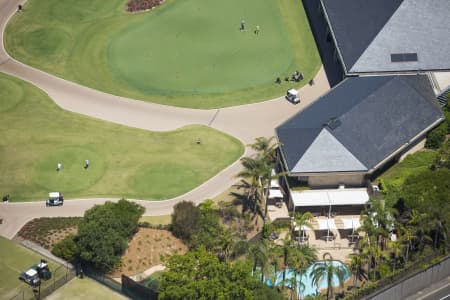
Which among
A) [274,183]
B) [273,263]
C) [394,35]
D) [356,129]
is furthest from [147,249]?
[394,35]

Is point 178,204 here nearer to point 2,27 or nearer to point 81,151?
point 81,151

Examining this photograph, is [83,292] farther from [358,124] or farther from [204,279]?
[358,124]

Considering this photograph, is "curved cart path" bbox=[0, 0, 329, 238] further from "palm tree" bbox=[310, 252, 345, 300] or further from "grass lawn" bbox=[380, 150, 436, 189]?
"palm tree" bbox=[310, 252, 345, 300]

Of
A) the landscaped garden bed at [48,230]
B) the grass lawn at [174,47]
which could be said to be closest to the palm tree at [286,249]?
the landscaped garden bed at [48,230]

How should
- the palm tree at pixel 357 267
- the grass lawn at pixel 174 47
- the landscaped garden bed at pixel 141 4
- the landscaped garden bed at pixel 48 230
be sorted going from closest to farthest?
the palm tree at pixel 357 267 → the landscaped garden bed at pixel 48 230 → the grass lawn at pixel 174 47 → the landscaped garden bed at pixel 141 4

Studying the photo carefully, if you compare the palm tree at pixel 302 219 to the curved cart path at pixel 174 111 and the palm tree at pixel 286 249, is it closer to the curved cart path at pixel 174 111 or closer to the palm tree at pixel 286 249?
the palm tree at pixel 286 249

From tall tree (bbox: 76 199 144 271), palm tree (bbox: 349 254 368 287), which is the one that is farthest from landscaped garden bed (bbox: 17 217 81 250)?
palm tree (bbox: 349 254 368 287)
